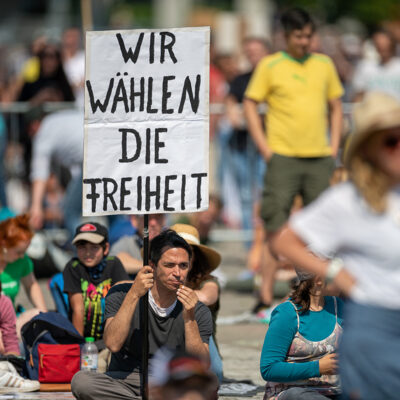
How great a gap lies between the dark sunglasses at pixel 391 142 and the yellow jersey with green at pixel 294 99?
5.26 meters

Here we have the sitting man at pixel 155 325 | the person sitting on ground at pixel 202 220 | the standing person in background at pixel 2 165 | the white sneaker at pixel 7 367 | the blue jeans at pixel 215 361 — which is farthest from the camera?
the standing person in background at pixel 2 165

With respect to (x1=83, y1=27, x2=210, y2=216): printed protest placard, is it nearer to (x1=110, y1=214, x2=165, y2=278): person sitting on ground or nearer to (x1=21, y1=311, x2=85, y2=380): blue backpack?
(x1=21, y1=311, x2=85, y2=380): blue backpack

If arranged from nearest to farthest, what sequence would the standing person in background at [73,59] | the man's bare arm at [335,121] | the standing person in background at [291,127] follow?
the standing person in background at [291,127]
the man's bare arm at [335,121]
the standing person in background at [73,59]

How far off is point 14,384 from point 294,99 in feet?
11.7

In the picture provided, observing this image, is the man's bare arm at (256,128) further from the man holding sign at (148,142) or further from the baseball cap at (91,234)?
the man holding sign at (148,142)

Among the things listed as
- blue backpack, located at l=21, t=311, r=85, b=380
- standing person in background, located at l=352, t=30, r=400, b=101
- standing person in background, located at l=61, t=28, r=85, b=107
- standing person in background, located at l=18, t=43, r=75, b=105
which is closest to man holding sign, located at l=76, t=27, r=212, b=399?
blue backpack, located at l=21, t=311, r=85, b=380

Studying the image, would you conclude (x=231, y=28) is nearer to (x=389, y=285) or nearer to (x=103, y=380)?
(x=103, y=380)

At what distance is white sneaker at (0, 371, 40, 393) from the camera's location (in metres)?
6.89

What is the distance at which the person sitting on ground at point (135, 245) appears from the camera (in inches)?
310

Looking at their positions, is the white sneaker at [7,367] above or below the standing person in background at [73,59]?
below

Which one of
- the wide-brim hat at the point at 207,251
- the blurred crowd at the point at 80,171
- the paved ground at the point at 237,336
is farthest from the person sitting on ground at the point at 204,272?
the paved ground at the point at 237,336

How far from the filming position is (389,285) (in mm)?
4004

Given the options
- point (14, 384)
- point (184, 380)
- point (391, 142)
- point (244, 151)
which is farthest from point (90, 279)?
point (244, 151)

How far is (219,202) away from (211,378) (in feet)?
28.3
